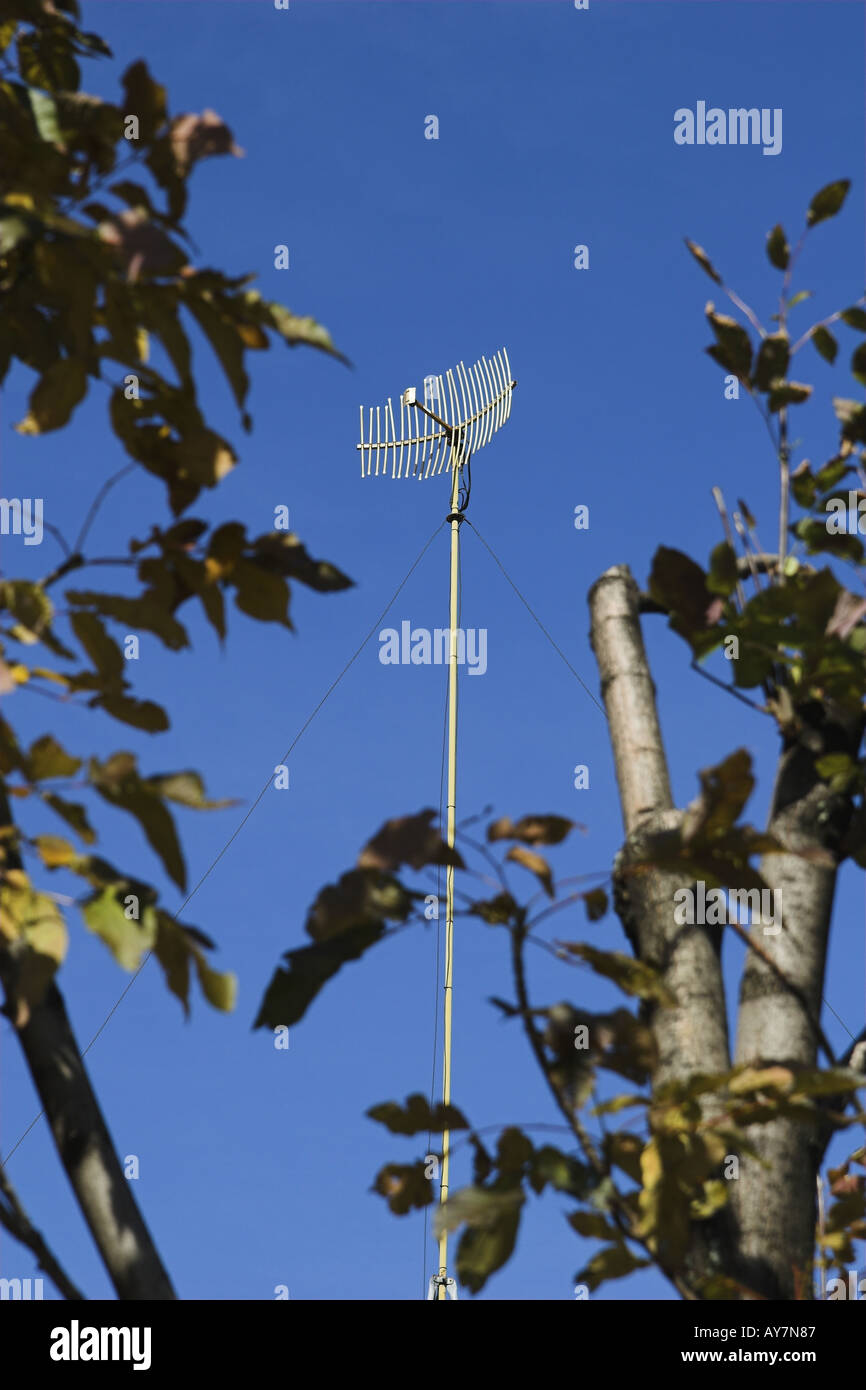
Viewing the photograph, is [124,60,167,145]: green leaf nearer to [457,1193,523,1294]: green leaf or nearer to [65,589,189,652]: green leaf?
[65,589,189,652]: green leaf

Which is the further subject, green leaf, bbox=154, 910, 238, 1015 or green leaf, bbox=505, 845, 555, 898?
green leaf, bbox=505, 845, 555, 898

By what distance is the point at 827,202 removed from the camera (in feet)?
5.75

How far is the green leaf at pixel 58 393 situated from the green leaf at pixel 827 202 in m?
0.99

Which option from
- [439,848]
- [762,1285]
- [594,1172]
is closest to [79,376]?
[439,848]

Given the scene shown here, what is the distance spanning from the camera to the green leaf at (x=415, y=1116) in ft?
4.90

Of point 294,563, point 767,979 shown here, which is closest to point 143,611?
point 294,563

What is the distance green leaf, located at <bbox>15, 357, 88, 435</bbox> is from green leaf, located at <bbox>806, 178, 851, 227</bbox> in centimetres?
99

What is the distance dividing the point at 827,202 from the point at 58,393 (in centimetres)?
104

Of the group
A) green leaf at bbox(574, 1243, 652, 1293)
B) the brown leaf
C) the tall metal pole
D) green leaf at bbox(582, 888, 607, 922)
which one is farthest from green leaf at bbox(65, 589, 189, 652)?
the tall metal pole

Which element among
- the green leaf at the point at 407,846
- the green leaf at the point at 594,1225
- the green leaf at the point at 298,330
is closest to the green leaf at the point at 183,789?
the green leaf at the point at 407,846

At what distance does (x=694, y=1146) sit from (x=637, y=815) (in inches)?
23.2

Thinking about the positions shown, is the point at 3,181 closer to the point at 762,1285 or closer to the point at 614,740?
the point at 614,740

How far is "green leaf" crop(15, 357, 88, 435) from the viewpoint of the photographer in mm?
1422

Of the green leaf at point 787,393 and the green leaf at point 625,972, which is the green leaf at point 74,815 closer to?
the green leaf at point 625,972
